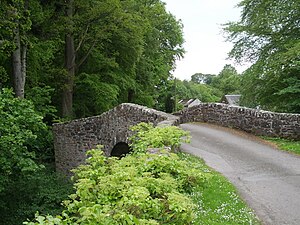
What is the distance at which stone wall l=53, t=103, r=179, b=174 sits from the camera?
12469mm

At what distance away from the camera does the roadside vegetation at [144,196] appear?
10.3 ft

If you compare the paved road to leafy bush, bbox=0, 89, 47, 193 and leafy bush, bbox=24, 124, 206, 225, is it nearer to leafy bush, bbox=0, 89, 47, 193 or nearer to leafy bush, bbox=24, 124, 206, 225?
leafy bush, bbox=24, 124, 206, 225

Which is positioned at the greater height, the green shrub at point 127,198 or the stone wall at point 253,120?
the stone wall at point 253,120

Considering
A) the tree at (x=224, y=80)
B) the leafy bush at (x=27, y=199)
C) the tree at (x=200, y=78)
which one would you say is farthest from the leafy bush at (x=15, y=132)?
the tree at (x=200, y=78)

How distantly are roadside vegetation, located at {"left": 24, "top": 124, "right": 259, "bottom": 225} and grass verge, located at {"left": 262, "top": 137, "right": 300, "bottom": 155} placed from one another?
16.6ft

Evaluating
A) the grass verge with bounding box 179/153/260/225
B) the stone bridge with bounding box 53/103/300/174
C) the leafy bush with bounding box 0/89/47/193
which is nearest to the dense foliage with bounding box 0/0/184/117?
the stone bridge with bounding box 53/103/300/174

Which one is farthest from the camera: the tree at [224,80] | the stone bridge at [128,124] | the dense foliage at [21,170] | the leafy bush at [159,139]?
the tree at [224,80]

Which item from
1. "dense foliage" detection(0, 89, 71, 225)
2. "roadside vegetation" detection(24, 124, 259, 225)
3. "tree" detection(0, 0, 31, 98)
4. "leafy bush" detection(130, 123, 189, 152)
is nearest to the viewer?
"roadside vegetation" detection(24, 124, 259, 225)

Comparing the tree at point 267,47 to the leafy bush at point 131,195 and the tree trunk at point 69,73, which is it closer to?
the tree trunk at point 69,73

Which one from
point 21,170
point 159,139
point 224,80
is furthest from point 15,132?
point 224,80

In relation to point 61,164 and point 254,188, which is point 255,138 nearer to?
point 254,188

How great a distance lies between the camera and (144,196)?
3543 millimetres

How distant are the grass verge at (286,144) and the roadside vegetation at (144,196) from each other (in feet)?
16.6

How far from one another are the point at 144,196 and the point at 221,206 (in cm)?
363
